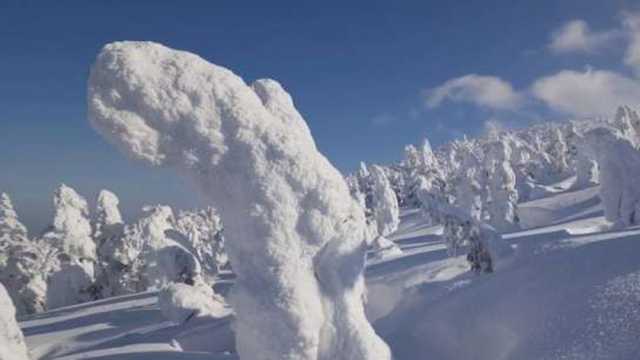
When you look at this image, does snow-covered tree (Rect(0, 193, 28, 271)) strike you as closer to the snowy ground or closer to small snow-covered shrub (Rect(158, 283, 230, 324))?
the snowy ground

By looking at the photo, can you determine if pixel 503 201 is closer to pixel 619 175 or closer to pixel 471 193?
pixel 471 193

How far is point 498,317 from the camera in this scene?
16344 millimetres

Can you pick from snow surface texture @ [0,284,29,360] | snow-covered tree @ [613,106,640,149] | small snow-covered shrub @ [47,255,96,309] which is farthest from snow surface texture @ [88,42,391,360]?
snow-covered tree @ [613,106,640,149]

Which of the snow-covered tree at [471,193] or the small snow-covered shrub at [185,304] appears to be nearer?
the small snow-covered shrub at [185,304]

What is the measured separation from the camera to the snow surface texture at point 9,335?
13.2m

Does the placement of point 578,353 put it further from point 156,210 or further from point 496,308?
point 156,210

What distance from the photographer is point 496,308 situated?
16766mm

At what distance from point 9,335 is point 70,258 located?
100ft

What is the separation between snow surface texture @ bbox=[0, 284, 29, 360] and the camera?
13.2 metres

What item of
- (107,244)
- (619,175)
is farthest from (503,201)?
(107,244)

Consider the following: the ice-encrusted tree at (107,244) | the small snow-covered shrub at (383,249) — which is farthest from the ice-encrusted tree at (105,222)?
the small snow-covered shrub at (383,249)

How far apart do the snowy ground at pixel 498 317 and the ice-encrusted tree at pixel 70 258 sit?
14.0 metres

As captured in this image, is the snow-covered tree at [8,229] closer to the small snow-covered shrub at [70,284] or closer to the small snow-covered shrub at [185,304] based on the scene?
the small snow-covered shrub at [70,284]

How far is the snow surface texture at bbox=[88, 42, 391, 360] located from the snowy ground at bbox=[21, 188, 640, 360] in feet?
15.5
